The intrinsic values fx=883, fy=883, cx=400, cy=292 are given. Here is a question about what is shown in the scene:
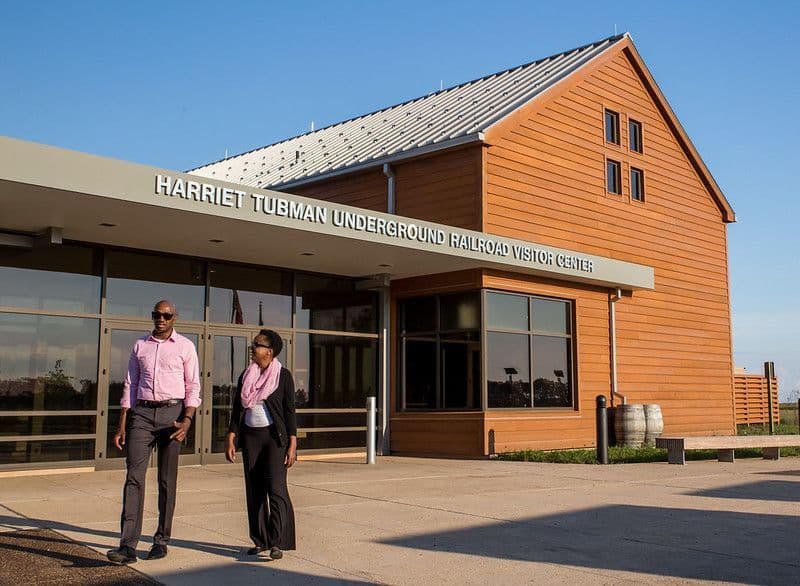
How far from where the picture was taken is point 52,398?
1296 centimetres

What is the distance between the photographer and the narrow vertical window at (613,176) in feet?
64.7

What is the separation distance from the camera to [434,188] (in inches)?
669

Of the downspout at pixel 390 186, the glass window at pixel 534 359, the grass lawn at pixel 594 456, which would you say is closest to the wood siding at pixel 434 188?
the downspout at pixel 390 186

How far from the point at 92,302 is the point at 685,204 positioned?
1483 centimetres

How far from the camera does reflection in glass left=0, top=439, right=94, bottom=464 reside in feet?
40.8

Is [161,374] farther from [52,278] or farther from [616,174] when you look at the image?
[616,174]

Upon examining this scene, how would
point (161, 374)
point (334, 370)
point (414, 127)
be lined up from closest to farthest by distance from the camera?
point (161, 374)
point (334, 370)
point (414, 127)

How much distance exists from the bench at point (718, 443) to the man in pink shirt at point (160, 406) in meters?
9.90

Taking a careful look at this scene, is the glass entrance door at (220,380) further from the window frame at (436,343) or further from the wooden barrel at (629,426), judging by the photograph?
the wooden barrel at (629,426)

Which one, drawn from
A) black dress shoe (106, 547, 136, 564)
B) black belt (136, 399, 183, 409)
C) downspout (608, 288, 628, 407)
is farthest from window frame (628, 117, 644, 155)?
black dress shoe (106, 547, 136, 564)

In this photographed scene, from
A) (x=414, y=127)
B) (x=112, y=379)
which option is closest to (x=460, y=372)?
(x=112, y=379)

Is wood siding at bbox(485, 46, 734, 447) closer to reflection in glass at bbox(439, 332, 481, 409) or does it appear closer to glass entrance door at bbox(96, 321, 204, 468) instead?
reflection in glass at bbox(439, 332, 481, 409)

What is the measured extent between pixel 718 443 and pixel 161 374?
430 inches

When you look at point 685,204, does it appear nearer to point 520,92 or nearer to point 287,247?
point 520,92
